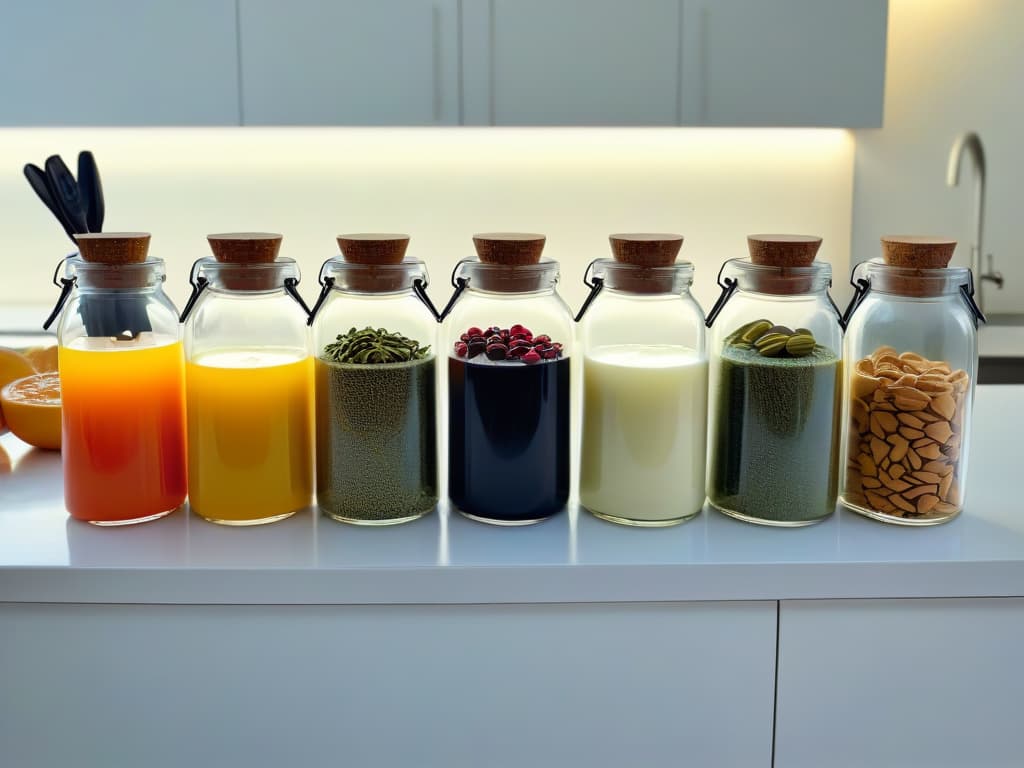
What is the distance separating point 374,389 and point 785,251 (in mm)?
371

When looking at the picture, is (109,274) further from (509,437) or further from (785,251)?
(785,251)

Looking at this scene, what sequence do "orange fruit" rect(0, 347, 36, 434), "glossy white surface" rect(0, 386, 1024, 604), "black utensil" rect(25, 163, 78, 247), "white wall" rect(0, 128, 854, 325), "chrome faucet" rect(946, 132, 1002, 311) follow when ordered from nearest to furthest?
"glossy white surface" rect(0, 386, 1024, 604) → "black utensil" rect(25, 163, 78, 247) → "orange fruit" rect(0, 347, 36, 434) → "chrome faucet" rect(946, 132, 1002, 311) → "white wall" rect(0, 128, 854, 325)

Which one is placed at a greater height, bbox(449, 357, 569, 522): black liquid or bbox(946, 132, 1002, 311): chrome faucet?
bbox(946, 132, 1002, 311): chrome faucet

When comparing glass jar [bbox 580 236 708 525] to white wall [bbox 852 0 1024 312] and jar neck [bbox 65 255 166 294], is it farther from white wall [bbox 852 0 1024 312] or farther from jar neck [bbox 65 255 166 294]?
white wall [bbox 852 0 1024 312]

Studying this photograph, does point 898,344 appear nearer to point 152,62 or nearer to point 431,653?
point 431,653

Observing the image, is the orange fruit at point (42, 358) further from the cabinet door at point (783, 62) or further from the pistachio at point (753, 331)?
the cabinet door at point (783, 62)

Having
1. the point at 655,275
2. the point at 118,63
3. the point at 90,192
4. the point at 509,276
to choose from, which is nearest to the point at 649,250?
the point at 655,275

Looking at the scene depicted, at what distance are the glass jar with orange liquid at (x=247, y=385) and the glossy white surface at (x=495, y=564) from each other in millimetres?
37

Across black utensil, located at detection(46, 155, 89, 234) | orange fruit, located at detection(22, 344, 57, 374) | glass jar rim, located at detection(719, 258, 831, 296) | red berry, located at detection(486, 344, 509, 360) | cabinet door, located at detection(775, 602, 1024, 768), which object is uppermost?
black utensil, located at detection(46, 155, 89, 234)

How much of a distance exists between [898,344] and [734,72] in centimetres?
166

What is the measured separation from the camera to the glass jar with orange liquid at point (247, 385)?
799 mm

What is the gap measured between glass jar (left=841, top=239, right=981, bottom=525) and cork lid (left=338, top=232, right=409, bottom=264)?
0.41 meters

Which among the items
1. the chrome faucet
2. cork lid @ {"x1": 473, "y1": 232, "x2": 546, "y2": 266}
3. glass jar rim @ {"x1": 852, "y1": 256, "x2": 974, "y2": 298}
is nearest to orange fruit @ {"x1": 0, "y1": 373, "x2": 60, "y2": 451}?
cork lid @ {"x1": 473, "y1": 232, "x2": 546, "y2": 266}

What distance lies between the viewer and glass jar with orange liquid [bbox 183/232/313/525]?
2.62 ft
